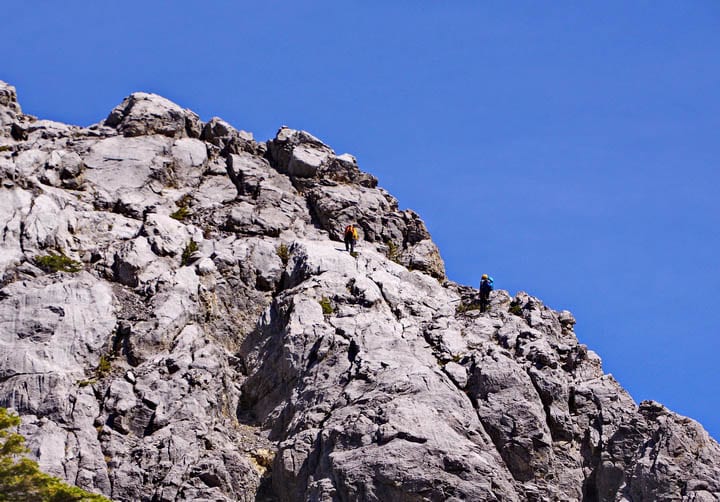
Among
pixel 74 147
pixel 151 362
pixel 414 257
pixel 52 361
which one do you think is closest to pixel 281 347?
pixel 151 362

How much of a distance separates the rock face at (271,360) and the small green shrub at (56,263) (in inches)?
5.5

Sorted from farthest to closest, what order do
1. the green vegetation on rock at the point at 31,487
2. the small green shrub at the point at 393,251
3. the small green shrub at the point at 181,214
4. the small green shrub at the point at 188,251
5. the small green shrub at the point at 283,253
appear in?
1. the small green shrub at the point at 393,251
2. the small green shrub at the point at 181,214
3. the small green shrub at the point at 283,253
4. the small green shrub at the point at 188,251
5. the green vegetation on rock at the point at 31,487

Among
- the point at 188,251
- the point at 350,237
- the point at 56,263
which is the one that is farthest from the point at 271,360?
the point at 56,263

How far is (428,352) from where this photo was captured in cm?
5778

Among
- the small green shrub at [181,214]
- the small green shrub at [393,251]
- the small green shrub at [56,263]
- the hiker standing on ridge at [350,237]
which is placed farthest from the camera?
the small green shrub at [393,251]

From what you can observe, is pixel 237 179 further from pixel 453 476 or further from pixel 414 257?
pixel 453 476

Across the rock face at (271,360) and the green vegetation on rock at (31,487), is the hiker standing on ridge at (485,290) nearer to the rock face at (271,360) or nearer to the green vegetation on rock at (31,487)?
→ the rock face at (271,360)

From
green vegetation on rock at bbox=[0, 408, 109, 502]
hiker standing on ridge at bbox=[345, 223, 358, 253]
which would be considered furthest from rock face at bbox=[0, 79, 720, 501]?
green vegetation on rock at bbox=[0, 408, 109, 502]

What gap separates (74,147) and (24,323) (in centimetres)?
1991

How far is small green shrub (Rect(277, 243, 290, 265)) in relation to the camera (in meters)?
65.4

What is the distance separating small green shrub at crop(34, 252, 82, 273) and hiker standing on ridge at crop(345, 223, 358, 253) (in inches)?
588

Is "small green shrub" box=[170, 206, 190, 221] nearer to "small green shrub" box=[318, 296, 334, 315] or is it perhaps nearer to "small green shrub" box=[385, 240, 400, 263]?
"small green shrub" box=[318, 296, 334, 315]

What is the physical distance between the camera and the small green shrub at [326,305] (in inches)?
2345

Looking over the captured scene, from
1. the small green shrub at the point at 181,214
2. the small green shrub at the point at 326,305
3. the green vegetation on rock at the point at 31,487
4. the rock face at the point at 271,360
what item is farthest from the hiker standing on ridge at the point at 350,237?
the green vegetation on rock at the point at 31,487
